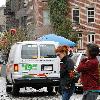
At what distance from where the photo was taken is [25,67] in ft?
68.1

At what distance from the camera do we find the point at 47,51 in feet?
69.1

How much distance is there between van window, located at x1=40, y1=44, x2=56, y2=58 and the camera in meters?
21.0

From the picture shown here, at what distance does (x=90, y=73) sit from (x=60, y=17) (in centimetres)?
4889

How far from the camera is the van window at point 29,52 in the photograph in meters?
20.8

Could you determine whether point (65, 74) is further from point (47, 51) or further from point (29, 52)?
point (47, 51)

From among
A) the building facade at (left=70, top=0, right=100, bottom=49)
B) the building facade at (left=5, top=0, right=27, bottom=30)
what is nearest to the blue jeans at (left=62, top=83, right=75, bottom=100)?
the building facade at (left=70, top=0, right=100, bottom=49)

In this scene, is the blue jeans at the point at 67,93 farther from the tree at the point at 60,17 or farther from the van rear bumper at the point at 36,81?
the tree at the point at 60,17

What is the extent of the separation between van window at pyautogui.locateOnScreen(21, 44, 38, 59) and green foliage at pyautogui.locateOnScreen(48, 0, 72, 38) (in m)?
37.4

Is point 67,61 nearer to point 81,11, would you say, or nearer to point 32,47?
point 32,47

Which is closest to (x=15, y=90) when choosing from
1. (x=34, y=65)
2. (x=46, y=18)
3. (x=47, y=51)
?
(x=34, y=65)

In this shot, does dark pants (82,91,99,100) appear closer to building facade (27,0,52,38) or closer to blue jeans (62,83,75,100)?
blue jeans (62,83,75,100)

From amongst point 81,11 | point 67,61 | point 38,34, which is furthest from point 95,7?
point 67,61

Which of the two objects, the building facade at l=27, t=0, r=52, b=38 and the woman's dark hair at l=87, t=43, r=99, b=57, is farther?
the building facade at l=27, t=0, r=52, b=38

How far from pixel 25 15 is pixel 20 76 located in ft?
163
